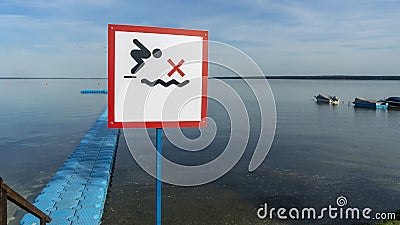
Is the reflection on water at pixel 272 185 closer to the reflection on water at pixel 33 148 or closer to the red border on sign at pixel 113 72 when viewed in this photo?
the red border on sign at pixel 113 72

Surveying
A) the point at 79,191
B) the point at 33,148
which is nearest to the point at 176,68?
the point at 79,191

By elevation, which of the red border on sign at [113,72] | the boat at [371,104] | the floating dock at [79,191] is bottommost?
the floating dock at [79,191]

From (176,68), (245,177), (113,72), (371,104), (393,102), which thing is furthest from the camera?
(393,102)

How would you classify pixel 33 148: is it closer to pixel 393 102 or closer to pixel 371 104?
pixel 371 104

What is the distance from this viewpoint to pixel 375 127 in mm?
21156

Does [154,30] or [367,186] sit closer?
[154,30]

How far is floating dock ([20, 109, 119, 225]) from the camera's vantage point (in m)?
6.36

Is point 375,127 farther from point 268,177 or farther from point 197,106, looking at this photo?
point 197,106

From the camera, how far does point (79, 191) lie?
7734mm

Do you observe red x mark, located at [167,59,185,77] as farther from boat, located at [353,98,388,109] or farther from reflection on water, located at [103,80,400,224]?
boat, located at [353,98,388,109]

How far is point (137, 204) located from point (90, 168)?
264 cm

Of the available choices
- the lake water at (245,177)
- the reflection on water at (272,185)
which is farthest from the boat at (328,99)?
the reflection on water at (272,185)

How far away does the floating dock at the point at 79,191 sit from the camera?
250 inches

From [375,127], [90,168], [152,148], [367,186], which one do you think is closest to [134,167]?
[90,168]
